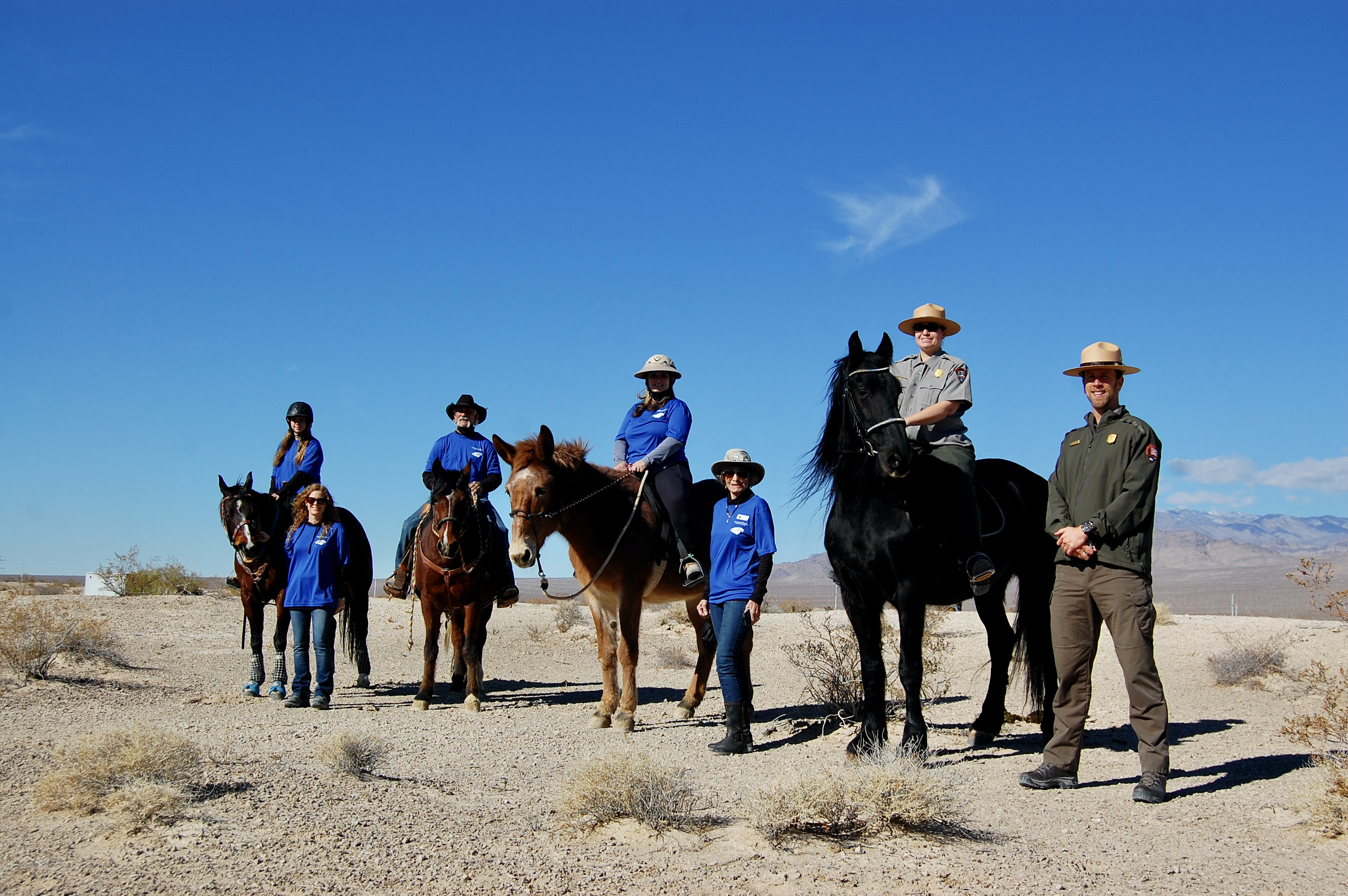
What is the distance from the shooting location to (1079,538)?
5.88 meters

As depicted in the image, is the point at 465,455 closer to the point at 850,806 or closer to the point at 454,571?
the point at 454,571

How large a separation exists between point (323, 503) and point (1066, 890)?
816cm

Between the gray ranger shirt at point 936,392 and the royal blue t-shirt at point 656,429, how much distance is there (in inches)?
98.0

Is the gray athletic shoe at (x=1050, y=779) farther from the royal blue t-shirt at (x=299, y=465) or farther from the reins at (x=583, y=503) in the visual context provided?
the royal blue t-shirt at (x=299, y=465)

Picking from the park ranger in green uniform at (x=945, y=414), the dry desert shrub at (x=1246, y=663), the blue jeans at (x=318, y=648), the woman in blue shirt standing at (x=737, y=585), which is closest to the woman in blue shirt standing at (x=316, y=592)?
the blue jeans at (x=318, y=648)

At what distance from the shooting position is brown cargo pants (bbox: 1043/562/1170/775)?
5852 mm

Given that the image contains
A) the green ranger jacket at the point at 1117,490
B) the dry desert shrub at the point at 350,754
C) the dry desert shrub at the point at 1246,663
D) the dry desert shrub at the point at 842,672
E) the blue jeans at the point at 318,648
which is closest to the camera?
the green ranger jacket at the point at 1117,490

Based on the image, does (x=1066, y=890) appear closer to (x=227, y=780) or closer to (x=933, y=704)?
(x=227, y=780)

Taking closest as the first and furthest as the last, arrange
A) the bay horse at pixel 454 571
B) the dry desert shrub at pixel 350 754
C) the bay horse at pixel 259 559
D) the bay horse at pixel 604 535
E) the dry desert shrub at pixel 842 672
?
the dry desert shrub at pixel 350 754 < the bay horse at pixel 604 535 < the dry desert shrub at pixel 842 672 < the bay horse at pixel 454 571 < the bay horse at pixel 259 559

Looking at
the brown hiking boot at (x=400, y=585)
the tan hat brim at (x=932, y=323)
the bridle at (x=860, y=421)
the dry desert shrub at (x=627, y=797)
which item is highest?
the tan hat brim at (x=932, y=323)

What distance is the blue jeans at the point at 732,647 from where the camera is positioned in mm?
7648

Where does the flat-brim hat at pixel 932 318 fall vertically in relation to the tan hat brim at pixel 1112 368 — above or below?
above

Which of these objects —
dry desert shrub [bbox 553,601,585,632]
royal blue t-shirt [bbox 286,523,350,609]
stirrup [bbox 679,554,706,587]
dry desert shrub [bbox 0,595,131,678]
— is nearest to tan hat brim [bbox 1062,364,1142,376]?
stirrup [bbox 679,554,706,587]

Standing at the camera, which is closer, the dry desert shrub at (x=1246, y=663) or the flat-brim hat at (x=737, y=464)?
the flat-brim hat at (x=737, y=464)
